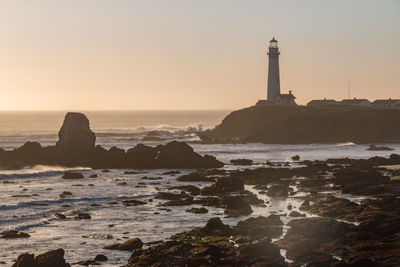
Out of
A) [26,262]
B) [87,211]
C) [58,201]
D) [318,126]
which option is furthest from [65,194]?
[318,126]

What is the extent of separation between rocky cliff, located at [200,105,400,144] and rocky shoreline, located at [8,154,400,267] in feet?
212

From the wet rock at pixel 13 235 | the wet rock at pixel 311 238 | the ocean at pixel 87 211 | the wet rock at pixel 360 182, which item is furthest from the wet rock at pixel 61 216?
the wet rock at pixel 360 182

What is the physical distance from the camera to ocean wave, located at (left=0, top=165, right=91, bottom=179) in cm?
6294

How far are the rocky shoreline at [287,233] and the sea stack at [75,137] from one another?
27.0m

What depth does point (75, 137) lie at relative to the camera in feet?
241

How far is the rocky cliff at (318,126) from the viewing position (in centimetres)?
11369

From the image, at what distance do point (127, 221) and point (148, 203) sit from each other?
7.16 meters

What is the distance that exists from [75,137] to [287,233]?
154 feet

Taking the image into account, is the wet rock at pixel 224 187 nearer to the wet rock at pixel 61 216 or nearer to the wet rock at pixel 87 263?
the wet rock at pixel 61 216

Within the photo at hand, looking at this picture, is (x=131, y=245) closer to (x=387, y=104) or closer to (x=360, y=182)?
(x=360, y=182)

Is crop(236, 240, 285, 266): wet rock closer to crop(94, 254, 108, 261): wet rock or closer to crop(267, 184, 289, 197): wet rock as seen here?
crop(94, 254, 108, 261): wet rock

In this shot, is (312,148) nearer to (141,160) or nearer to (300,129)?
(300,129)

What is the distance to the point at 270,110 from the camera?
420ft

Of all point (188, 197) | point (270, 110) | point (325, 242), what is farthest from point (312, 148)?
point (325, 242)
